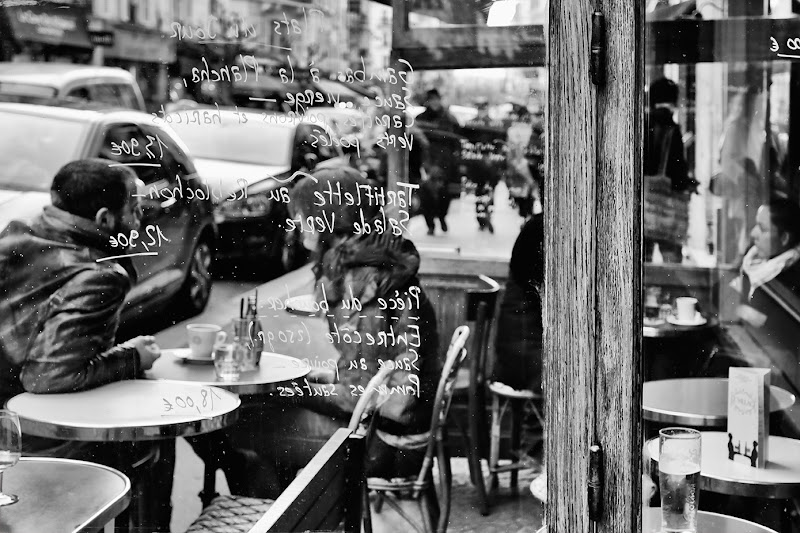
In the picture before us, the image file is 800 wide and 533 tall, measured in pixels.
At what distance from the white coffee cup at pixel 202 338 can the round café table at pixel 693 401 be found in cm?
121

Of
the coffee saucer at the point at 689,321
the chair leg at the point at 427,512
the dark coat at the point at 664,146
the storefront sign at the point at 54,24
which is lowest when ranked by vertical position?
the chair leg at the point at 427,512

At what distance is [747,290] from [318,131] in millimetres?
1341

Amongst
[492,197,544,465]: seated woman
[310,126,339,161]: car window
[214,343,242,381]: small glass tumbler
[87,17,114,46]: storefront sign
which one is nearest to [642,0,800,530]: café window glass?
[492,197,544,465]: seated woman

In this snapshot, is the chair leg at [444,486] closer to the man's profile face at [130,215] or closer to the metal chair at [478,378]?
the metal chair at [478,378]

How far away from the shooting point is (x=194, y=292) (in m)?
2.74

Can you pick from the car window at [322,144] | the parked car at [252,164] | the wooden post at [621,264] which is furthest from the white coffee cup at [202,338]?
the wooden post at [621,264]

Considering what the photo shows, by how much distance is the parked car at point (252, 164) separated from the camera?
2.70m

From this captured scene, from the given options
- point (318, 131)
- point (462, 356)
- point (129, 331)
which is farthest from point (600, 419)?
point (129, 331)

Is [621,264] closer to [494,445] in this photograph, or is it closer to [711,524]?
[494,445]

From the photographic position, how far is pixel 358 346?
2.72 meters

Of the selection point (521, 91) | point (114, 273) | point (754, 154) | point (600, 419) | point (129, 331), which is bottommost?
point (600, 419)

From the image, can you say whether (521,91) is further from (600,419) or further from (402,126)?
(600,419)

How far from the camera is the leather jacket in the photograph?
277 cm

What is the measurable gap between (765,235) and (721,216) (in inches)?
6.1
